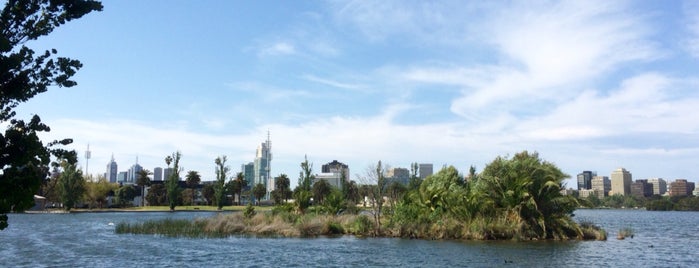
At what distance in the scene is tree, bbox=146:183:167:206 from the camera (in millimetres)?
154812

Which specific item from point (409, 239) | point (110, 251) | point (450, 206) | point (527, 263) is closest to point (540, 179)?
point (450, 206)

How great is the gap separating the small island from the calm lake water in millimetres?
2595

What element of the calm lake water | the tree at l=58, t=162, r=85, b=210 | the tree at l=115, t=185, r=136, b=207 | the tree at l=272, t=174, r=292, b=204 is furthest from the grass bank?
the tree at l=115, t=185, r=136, b=207

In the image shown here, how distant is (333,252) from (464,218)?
15.2 meters

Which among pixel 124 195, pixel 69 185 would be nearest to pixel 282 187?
pixel 124 195

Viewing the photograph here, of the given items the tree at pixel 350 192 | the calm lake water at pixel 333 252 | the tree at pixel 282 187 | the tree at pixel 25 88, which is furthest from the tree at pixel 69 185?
the tree at pixel 25 88

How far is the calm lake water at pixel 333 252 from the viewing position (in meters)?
32.0

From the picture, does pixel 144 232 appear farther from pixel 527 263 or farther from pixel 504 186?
pixel 527 263

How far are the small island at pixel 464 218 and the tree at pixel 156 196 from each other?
103 metres

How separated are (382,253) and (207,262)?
37.7 ft

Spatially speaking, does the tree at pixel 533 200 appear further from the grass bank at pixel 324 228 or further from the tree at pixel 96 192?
the tree at pixel 96 192

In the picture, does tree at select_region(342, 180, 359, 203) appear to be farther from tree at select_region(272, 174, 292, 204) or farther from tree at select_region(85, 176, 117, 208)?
tree at select_region(85, 176, 117, 208)

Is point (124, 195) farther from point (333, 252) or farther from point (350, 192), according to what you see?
point (333, 252)

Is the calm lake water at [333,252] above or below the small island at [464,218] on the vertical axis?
below
